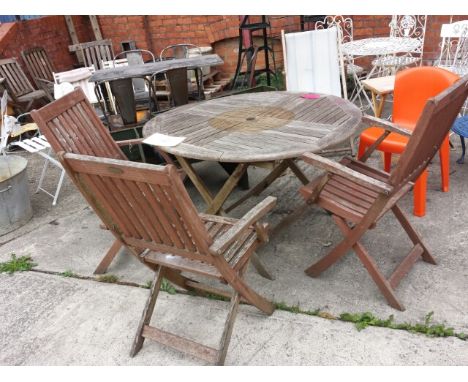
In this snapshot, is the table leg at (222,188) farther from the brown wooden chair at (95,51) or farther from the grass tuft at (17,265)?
the brown wooden chair at (95,51)

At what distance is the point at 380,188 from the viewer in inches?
79.5

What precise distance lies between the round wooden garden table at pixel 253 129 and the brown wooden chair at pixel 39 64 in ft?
14.4

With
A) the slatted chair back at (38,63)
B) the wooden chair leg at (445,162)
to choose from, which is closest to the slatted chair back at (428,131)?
the wooden chair leg at (445,162)

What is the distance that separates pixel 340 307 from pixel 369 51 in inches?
127

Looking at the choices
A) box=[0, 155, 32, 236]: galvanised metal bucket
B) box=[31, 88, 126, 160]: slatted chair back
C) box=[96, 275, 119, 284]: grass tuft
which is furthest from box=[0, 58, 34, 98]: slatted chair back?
box=[96, 275, 119, 284]: grass tuft

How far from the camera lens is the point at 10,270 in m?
3.08

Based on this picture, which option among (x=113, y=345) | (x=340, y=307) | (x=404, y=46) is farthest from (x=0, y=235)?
(x=404, y=46)

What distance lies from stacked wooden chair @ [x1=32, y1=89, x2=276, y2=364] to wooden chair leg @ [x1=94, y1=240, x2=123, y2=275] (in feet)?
2.05

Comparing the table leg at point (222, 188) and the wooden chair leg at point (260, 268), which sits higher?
the table leg at point (222, 188)

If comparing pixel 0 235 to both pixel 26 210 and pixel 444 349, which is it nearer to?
pixel 26 210

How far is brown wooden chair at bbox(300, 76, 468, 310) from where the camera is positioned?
6.40 ft

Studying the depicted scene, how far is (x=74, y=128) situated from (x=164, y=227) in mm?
1123

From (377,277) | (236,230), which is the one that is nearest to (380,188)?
(377,277)

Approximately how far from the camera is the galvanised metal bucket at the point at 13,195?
3.49 meters
